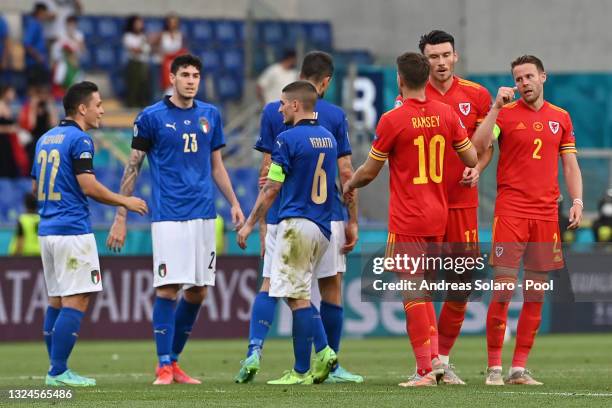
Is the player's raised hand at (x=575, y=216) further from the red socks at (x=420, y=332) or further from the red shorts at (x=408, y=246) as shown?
the red socks at (x=420, y=332)

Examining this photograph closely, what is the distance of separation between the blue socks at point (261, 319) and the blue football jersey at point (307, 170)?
0.79 meters

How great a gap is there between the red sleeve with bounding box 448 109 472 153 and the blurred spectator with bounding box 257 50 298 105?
11558mm

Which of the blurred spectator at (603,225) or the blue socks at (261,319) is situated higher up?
the blurred spectator at (603,225)

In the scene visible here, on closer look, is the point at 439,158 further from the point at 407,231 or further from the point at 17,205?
the point at 17,205

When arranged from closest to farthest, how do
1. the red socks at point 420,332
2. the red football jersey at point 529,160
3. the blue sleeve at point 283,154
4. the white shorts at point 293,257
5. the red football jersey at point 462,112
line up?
the red socks at point 420,332, the blue sleeve at point 283,154, the white shorts at point 293,257, the red football jersey at point 529,160, the red football jersey at point 462,112

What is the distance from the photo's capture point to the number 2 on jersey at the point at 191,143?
10562mm

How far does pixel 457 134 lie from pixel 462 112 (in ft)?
2.29

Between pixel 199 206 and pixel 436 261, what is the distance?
6.30 feet

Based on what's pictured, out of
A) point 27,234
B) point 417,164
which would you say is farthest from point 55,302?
point 27,234

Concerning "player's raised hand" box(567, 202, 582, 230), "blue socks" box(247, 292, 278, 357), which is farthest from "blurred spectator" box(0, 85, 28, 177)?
"player's raised hand" box(567, 202, 582, 230)

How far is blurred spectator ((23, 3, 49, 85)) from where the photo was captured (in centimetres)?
2316

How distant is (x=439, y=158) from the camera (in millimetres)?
9547

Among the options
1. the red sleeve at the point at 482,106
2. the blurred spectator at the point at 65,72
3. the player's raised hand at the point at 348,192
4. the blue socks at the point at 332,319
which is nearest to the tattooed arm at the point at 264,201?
the player's raised hand at the point at 348,192

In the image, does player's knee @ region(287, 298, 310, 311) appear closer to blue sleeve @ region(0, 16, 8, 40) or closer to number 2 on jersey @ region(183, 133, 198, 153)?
number 2 on jersey @ region(183, 133, 198, 153)
